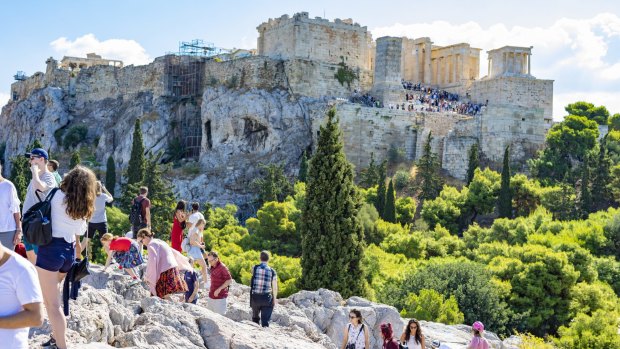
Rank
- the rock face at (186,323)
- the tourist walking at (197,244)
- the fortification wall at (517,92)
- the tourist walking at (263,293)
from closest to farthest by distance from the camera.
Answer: the rock face at (186,323), the tourist walking at (263,293), the tourist walking at (197,244), the fortification wall at (517,92)

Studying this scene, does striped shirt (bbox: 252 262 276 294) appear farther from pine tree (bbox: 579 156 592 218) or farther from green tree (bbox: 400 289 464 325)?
pine tree (bbox: 579 156 592 218)

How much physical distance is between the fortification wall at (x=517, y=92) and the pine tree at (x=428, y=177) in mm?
7677

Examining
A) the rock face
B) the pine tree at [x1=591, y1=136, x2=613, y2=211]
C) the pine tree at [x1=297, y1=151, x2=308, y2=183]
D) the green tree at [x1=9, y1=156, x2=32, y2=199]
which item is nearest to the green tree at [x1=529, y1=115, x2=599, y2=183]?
the pine tree at [x1=591, y1=136, x2=613, y2=211]

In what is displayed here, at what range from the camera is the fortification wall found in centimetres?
4838

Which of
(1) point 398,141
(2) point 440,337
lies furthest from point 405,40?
(2) point 440,337

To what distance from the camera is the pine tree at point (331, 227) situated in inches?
877

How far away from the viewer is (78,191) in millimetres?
8273

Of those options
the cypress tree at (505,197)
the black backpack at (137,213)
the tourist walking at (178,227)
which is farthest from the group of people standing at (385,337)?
the cypress tree at (505,197)

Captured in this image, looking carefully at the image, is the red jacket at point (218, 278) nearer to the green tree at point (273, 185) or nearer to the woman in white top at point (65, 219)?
the woman in white top at point (65, 219)

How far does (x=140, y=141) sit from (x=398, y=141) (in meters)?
12.9

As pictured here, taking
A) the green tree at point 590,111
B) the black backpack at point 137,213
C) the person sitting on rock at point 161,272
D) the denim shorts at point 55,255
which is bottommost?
the person sitting on rock at point 161,272

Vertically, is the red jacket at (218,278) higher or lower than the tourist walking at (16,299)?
lower

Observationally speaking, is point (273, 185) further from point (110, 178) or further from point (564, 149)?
point (564, 149)

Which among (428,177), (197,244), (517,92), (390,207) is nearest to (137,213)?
(197,244)
